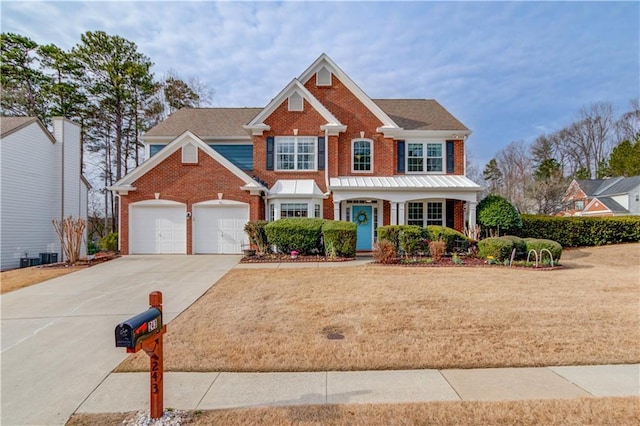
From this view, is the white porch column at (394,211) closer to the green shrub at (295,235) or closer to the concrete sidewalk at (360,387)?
the green shrub at (295,235)

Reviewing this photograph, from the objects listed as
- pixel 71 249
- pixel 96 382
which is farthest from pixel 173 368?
pixel 71 249

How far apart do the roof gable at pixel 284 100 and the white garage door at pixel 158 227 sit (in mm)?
5281

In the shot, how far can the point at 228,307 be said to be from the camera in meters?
6.95

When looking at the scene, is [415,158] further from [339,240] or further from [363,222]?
A: [339,240]

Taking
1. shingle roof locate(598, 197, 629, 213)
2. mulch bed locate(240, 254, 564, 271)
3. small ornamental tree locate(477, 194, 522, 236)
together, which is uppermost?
shingle roof locate(598, 197, 629, 213)

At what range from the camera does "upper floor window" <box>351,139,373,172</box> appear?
1692 centimetres

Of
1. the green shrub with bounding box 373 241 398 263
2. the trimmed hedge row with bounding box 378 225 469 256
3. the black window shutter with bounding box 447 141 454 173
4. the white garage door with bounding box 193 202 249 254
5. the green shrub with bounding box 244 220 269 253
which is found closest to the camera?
the green shrub with bounding box 373 241 398 263

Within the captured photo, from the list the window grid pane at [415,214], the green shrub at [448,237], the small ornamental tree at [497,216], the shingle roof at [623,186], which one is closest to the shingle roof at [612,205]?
the shingle roof at [623,186]

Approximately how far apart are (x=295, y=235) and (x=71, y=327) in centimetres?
800

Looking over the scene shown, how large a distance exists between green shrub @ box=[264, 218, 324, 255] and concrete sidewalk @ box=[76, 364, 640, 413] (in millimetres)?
8936

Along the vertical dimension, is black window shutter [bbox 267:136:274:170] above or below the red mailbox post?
above

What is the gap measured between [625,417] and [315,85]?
54.9 feet

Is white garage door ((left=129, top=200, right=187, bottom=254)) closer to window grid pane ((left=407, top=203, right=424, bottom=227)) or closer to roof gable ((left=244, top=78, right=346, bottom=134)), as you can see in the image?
roof gable ((left=244, top=78, right=346, bottom=134))

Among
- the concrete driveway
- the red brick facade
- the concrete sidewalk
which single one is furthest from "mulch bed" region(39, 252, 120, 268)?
the concrete sidewalk
